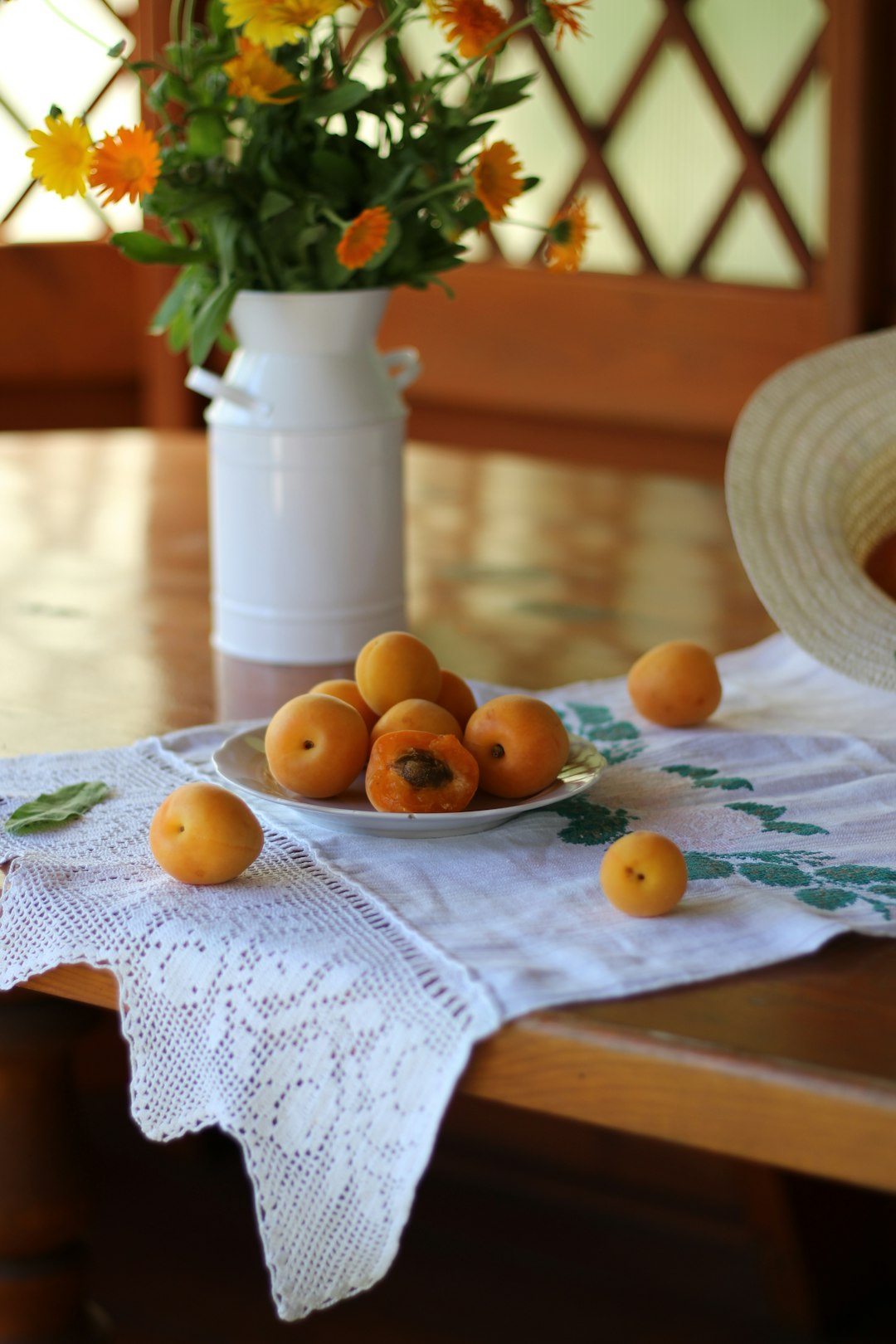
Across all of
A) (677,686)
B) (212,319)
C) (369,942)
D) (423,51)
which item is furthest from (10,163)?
(369,942)

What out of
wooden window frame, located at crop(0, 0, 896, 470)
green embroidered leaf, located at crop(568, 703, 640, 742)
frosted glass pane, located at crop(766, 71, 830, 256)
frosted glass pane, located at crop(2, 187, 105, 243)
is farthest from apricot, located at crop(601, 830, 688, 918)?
frosted glass pane, located at crop(2, 187, 105, 243)

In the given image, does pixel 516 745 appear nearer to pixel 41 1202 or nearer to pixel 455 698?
pixel 455 698

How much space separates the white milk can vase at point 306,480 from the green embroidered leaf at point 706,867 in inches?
15.7

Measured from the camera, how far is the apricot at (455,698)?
787 millimetres

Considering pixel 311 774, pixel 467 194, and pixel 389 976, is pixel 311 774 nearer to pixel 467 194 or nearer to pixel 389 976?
pixel 389 976

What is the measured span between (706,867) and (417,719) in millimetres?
137

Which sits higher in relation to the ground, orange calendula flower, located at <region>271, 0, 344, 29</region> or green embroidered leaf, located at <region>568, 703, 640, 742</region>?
orange calendula flower, located at <region>271, 0, 344, 29</region>

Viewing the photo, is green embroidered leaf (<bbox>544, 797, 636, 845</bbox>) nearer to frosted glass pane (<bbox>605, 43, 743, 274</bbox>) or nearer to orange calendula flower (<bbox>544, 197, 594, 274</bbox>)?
orange calendula flower (<bbox>544, 197, 594, 274</bbox>)

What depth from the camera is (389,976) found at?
605 mm

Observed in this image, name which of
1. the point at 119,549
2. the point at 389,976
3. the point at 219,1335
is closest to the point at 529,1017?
the point at 389,976

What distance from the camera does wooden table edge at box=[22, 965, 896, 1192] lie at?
1.77ft

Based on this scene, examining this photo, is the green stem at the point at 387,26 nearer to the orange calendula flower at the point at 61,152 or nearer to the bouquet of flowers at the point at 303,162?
the bouquet of flowers at the point at 303,162

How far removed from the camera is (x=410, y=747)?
702mm

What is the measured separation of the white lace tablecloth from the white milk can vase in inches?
10.3
